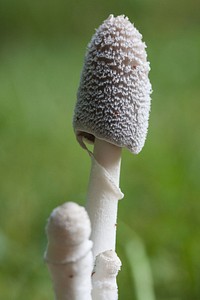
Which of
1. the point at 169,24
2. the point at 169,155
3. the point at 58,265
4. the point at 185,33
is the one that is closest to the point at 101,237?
the point at 58,265

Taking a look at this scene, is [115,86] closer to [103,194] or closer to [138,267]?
[103,194]

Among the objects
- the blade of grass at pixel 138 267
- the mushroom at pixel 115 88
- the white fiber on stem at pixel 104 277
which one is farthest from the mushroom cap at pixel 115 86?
the blade of grass at pixel 138 267

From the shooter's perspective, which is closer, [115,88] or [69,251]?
[69,251]

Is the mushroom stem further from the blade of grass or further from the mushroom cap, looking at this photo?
the blade of grass

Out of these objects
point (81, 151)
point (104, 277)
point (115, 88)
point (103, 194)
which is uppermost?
point (81, 151)

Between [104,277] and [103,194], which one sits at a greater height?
[103,194]

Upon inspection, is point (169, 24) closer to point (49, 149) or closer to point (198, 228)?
point (49, 149)

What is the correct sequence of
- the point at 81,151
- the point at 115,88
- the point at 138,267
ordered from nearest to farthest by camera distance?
1. the point at 115,88
2. the point at 138,267
3. the point at 81,151

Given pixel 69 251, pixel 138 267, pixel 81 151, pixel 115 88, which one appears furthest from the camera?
pixel 81 151

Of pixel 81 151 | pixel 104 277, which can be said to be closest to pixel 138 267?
pixel 104 277
